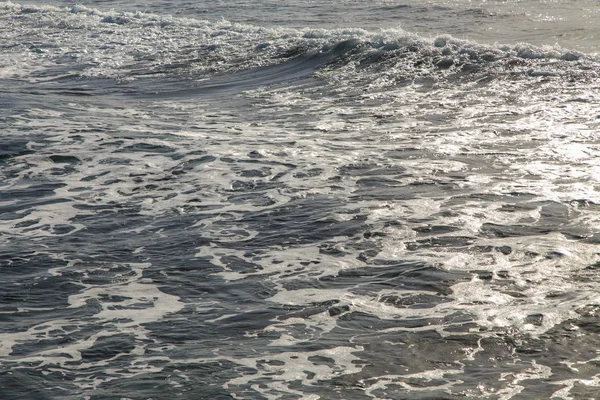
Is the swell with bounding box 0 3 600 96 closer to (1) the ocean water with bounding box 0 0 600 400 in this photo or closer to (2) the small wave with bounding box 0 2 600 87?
(2) the small wave with bounding box 0 2 600 87

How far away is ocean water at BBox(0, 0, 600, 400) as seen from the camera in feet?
16.6

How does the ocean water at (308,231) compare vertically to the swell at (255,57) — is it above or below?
below

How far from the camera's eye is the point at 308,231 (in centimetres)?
735

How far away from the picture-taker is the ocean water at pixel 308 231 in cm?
505

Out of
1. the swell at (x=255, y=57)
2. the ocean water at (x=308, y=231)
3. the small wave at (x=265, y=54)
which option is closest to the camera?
the ocean water at (x=308, y=231)

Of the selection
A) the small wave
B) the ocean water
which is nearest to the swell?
the small wave

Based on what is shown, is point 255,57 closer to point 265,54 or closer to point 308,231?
point 265,54

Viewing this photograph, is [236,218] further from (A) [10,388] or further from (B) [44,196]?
(A) [10,388]

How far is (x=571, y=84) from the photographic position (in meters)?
13.5

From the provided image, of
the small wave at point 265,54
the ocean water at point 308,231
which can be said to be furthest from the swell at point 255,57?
the ocean water at point 308,231

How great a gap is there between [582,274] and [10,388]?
4163 millimetres

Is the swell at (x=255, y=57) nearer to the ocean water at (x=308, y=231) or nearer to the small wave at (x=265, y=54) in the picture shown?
the small wave at (x=265, y=54)

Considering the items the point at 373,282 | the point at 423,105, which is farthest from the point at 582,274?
the point at 423,105

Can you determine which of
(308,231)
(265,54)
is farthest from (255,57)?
(308,231)
